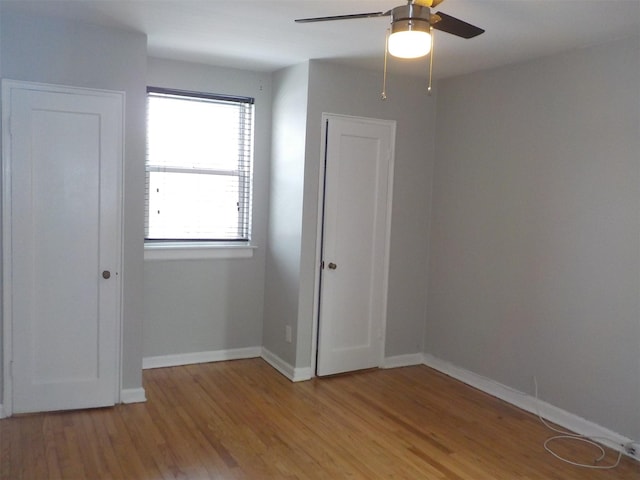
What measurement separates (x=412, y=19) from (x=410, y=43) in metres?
0.09

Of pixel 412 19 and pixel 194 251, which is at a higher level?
pixel 412 19

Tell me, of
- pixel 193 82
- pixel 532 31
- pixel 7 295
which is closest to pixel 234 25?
pixel 193 82

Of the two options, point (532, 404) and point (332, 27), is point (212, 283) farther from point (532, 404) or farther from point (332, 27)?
point (532, 404)

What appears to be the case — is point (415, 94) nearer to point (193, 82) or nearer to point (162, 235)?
point (193, 82)

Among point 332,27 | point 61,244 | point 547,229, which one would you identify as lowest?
point 61,244

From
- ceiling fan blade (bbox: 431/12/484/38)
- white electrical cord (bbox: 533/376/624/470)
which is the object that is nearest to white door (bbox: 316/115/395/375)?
white electrical cord (bbox: 533/376/624/470)

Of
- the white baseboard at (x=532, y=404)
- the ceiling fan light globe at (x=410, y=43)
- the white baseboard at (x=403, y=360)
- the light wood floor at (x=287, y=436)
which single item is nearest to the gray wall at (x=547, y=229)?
the white baseboard at (x=532, y=404)

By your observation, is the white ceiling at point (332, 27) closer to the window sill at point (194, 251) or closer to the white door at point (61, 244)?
the white door at point (61, 244)

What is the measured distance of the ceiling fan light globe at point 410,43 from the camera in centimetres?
214

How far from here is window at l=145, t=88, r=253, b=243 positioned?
438cm

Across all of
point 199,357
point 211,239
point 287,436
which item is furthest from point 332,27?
point 199,357

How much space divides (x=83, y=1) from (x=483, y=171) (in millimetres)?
2953

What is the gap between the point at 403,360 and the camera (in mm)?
4840

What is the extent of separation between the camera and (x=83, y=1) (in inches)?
119
